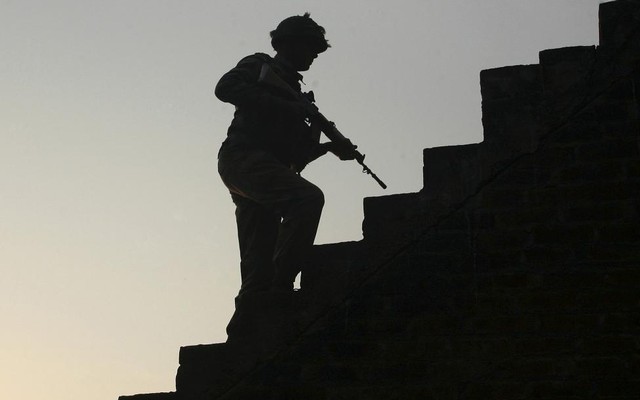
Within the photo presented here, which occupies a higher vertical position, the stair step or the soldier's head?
the soldier's head

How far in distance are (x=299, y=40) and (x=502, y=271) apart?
2463mm

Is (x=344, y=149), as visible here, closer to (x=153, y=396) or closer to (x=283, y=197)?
(x=283, y=197)

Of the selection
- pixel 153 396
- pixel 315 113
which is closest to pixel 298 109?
pixel 315 113

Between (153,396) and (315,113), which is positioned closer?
(153,396)

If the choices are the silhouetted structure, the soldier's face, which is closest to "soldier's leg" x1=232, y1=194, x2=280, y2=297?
the silhouetted structure

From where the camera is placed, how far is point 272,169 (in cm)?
836

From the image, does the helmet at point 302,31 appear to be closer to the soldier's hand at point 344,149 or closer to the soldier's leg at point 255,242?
the soldier's hand at point 344,149

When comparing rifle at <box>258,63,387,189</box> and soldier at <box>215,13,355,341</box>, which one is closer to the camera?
soldier at <box>215,13,355,341</box>

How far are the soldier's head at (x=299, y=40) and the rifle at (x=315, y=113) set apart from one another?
0.29 m

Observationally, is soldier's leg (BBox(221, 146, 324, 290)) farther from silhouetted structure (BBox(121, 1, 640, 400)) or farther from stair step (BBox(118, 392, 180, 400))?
stair step (BBox(118, 392, 180, 400))

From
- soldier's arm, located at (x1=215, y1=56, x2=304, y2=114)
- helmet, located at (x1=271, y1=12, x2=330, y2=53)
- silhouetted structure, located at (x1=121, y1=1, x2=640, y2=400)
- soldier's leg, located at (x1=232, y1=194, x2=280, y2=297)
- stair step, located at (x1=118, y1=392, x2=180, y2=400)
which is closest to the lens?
silhouetted structure, located at (x1=121, y1=1, x2=640, y2=400)

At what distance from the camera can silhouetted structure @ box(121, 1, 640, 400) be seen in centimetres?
748

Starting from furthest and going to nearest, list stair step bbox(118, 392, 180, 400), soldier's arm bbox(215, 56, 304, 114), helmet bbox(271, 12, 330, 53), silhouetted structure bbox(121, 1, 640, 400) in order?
1. helmet bbox(271, 12, 330, 53)
2. soldier's arm bbox(215, 56, 304, 114)
3. stair step bbox(118, 392, 180, 400)
4. silhouetted structure bbox(121, 1, 640, 400)

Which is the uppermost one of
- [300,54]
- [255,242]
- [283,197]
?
[300,54]
